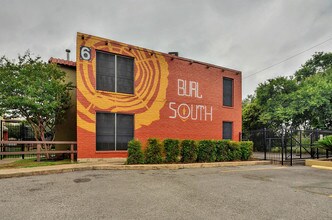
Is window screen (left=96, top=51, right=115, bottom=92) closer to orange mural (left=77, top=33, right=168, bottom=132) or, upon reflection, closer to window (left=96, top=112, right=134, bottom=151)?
orange mural (left=77, top=33, right=168, bottom=132)

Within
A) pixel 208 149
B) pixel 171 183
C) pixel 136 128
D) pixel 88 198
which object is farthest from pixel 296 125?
pixel 88 198

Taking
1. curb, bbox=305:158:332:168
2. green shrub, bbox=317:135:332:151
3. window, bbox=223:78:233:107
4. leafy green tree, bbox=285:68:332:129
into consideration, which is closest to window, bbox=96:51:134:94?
window, bbox=223:78:233:107

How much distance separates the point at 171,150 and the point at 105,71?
5859mm

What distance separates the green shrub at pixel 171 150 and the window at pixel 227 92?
281 inches

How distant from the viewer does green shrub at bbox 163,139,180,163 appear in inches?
388

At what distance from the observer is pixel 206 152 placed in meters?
10.5

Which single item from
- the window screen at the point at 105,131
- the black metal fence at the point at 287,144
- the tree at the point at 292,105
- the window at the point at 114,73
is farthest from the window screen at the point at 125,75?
the tree at the point at 292,105

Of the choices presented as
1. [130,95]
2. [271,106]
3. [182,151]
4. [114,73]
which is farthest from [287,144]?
[114,73]

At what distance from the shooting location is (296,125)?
22172 millimetres

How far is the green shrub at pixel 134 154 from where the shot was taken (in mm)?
9183

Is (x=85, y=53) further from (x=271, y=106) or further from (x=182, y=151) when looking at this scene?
(x=271, y=106)

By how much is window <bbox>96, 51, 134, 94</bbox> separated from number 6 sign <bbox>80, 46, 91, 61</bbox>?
0.50 meters

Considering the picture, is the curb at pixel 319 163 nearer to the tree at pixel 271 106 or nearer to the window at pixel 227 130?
the window at pixel 227 130

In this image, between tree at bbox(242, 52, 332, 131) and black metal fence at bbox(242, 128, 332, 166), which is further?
tree at bbox(242, 52, 332, 131)
